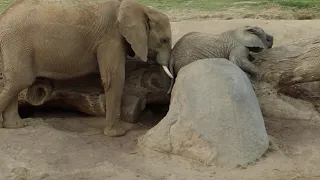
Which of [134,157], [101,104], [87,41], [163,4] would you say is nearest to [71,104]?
[101,104]

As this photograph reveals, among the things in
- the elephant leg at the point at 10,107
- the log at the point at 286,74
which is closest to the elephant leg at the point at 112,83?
the elephant leg at the point at 10,107

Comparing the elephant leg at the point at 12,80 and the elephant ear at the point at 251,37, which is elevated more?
the elephant ear at the point at 251,37

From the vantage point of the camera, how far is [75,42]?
17.3 ft

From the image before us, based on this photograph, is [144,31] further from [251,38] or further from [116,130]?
[251,38]

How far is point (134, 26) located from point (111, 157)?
1198 mm

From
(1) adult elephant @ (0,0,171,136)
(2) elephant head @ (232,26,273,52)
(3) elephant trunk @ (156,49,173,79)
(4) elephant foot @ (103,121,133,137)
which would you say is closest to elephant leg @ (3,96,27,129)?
(1) adult elephant @ (0,0,171,136)

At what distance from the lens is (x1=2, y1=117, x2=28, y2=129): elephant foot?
17.5ft

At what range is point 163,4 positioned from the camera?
1198cm

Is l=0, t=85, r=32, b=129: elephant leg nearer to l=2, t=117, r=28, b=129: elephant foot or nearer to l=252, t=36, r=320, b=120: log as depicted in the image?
l=2, t=117, r=28, b=129: elephant foot

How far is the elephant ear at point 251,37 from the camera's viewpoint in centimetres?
562

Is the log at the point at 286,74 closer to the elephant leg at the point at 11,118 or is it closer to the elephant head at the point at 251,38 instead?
the elephant head at the point at 251,38

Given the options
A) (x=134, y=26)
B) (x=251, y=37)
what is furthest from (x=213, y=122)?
(x=251, y=37)

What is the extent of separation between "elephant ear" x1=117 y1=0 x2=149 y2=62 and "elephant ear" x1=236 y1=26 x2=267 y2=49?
0.99 metres

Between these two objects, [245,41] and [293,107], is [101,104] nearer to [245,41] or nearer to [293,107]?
[245,41]
